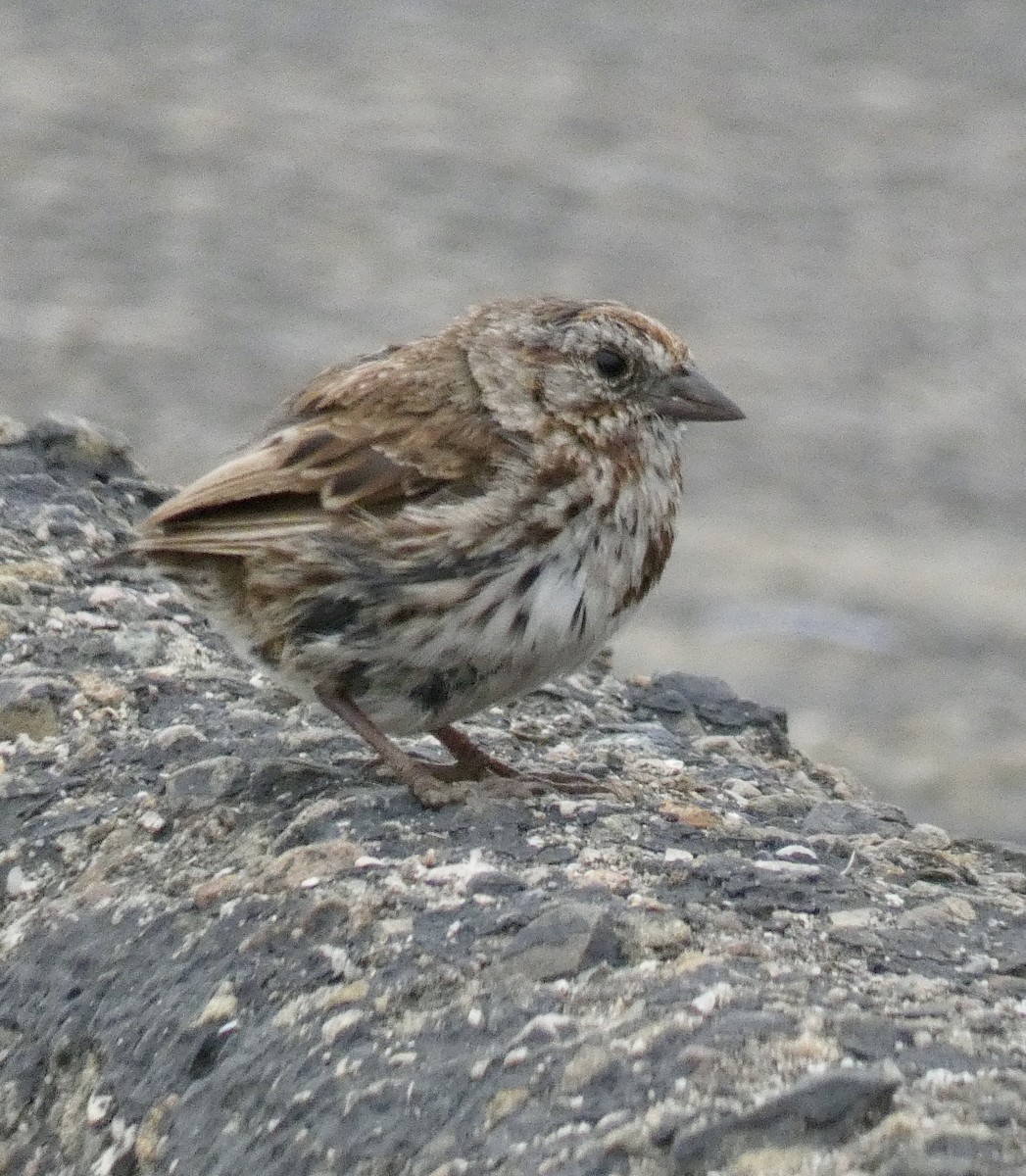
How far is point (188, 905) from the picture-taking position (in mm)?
4559

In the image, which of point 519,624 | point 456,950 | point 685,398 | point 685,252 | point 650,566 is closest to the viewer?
point 456,950

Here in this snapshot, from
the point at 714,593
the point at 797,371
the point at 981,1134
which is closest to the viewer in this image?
the point at 981,1134

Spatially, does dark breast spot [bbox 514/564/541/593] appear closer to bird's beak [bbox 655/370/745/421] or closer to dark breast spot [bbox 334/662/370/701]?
dark breast spot [bbox 334/662/370/701]

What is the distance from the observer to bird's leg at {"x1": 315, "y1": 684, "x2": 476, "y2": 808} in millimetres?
4848

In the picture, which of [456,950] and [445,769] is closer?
[456,950]

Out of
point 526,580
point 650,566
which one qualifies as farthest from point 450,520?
point 650,566

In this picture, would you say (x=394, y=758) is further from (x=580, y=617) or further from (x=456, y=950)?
(x=456, y=950)

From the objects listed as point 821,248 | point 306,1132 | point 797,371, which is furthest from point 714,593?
point 306,1132

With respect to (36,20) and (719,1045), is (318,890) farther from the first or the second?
(36,20)

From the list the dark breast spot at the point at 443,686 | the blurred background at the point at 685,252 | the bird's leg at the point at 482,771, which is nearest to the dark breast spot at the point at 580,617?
the dark breast spot at the point at 443,686

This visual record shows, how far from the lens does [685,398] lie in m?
5.27

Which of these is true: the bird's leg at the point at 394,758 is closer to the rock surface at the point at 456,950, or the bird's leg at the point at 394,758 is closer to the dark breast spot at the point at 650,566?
the rock surface at the point at 456,950

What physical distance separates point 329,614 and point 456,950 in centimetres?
88

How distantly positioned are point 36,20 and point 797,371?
13.8ft
